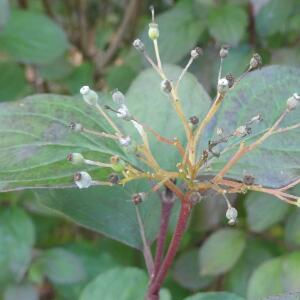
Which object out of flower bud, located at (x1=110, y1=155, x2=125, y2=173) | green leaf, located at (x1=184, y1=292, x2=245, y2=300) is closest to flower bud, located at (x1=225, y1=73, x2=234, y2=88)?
flower bud, located at (x1=110, y1=155, x2=125, y2=173)

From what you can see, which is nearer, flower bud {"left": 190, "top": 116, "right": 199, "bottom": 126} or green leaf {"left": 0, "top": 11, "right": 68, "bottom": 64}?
flower bud {"left": 190, "top": 116, "right": 199, "bottom": 126}

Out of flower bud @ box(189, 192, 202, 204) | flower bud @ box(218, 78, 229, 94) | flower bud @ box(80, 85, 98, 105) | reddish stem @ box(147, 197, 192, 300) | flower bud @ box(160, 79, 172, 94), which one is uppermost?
flower bud @ box(80, 85, 98, 105)

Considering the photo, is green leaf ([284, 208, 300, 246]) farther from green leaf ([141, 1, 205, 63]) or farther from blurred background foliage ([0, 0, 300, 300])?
green leaf ([141, 1, 205, 63])

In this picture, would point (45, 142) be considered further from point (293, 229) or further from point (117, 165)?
point (293, 229)

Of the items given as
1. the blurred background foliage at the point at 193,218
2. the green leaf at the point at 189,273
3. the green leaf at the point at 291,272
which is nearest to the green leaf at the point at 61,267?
the blurred background foliage at the point at 193,218

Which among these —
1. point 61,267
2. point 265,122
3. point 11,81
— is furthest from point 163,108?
point 11,81

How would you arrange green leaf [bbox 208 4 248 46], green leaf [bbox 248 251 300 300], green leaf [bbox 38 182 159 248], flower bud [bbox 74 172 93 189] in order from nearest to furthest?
flower bud [bbox 74 172 93 189]
green leaf [bbox 38 182 159 248]
green leaf [bbox 248 251 300 300]
green leaf [bbox 208 4 248 46]
